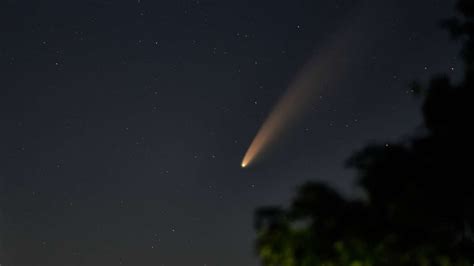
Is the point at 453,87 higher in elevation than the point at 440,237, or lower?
higher

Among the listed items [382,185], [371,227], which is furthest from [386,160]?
[371,227]

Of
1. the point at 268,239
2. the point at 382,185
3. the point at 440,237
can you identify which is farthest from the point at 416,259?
the point at 268,239

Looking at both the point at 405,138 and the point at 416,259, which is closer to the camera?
the point at 416,259

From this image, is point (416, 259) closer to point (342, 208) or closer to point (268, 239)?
point (342, 208)

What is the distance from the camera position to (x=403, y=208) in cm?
1115

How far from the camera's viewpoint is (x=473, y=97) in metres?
11.7

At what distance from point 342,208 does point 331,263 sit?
896 mm

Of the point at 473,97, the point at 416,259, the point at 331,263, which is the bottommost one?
the point at 416,259

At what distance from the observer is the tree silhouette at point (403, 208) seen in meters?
11.4

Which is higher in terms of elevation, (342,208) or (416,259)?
(342,208)

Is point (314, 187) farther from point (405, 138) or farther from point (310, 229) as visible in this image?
point (405, 138)

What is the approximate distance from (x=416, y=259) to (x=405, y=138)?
1.99 meters

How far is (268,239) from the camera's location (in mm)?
11781

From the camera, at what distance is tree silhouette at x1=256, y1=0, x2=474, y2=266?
37.3 ft
